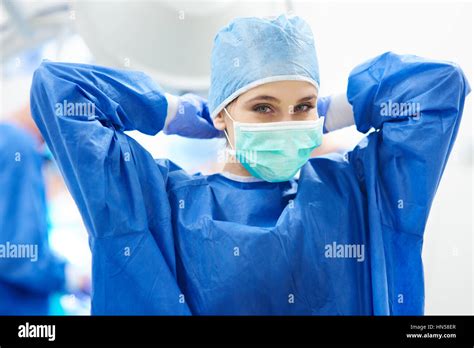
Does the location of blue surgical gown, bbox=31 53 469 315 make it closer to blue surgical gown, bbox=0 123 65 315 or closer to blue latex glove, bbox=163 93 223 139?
blue latex glove, bbox=163 93 223 139

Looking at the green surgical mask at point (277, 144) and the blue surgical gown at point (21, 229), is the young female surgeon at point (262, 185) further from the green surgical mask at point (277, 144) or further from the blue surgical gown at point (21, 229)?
the blue surgical gown at point (21, 229)

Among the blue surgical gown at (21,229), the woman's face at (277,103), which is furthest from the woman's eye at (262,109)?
the blue surgical gown at (21,229)

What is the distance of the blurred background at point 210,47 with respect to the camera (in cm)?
200

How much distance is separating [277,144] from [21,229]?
0.83m

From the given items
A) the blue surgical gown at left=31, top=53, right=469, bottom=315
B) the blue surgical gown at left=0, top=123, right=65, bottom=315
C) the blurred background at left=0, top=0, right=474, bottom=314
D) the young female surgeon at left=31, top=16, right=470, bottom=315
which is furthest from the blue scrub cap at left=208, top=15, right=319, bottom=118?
the blue surgical gown at left=0, top=123, right=65, bottom=315

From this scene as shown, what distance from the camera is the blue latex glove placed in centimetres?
152

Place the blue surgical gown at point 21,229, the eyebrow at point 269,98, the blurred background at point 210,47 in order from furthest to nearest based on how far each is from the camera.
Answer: the blurred background at point 210,47 < the blue surgical gown at point 21,229 < the eyebrow at point 269,98

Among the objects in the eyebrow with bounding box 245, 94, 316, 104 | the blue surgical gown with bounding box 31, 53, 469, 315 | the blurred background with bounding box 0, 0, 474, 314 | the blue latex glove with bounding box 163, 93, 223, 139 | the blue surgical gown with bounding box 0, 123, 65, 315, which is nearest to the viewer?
the blue surgical gown with bounding box 31, 53, 469, 315

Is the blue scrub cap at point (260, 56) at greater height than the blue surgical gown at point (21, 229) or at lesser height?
greater

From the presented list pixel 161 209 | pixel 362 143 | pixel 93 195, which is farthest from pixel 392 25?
pixel 93 195

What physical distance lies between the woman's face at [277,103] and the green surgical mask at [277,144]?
2 cm

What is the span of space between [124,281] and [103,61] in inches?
37.6

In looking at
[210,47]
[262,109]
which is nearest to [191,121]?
[262,109]

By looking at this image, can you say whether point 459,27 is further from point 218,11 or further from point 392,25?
point 218,11
